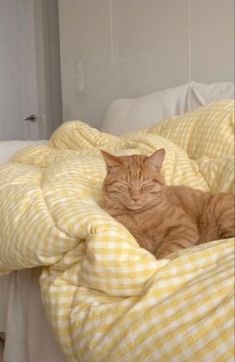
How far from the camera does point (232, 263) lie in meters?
0.63

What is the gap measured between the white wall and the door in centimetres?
34

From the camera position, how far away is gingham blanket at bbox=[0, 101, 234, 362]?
1.98 feet

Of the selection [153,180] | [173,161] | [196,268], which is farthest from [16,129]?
[196,268]

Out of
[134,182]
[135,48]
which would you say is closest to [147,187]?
[134,182]

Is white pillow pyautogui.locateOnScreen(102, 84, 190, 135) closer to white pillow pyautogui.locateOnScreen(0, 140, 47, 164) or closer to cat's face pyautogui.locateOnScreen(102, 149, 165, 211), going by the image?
white pillow pyautogui.locateOnScreen(0, 140, 47, 164)

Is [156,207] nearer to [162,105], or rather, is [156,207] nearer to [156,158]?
[156,158]

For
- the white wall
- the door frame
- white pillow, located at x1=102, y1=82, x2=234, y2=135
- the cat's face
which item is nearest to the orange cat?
the cat's face

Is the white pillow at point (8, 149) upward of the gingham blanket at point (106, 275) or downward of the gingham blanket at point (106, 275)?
upward

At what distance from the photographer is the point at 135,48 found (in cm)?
226

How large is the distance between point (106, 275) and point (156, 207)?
303mm

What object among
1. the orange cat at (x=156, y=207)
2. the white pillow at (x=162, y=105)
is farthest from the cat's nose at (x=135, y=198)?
the white pillow at (x=162, y=105)

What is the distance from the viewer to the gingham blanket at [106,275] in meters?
0.60

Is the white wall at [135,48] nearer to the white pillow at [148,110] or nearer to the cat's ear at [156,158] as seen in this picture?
the white pillow at [148,110]

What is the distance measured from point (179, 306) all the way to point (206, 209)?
14.4 inches
